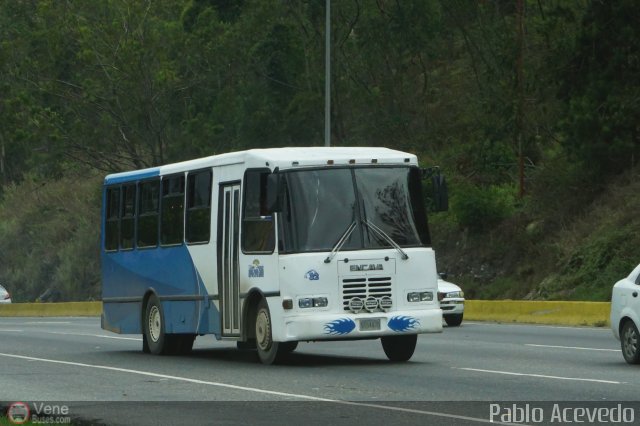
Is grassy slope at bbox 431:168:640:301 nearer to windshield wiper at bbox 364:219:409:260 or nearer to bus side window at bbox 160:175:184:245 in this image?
bus side window at bbox 160:175:184:245

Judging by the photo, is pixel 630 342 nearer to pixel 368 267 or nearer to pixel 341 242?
pixel 368 267

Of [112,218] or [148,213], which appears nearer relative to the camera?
[148,213]

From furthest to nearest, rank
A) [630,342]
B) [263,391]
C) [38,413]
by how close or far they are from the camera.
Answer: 1. [630,342]
2. [263,391]
3. [38,413]

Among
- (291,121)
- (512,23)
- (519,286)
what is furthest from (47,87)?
(519,286)

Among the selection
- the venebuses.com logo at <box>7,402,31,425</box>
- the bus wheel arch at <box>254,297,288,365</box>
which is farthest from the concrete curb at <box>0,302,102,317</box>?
the venebuses.com logo at <box>7,402,31,425</box>

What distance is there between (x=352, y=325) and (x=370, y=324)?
26cm

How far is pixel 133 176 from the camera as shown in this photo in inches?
1011

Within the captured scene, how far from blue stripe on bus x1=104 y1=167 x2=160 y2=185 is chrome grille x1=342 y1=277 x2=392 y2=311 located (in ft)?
18.8

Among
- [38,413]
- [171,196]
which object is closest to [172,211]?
[171,196]

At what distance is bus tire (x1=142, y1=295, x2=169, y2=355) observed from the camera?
24.1 metres

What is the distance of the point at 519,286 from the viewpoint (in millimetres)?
41281

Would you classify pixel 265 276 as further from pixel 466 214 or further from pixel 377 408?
pixel 466 214

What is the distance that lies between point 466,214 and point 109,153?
21650 millimetres

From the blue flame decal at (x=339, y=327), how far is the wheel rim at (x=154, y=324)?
5123 mm
